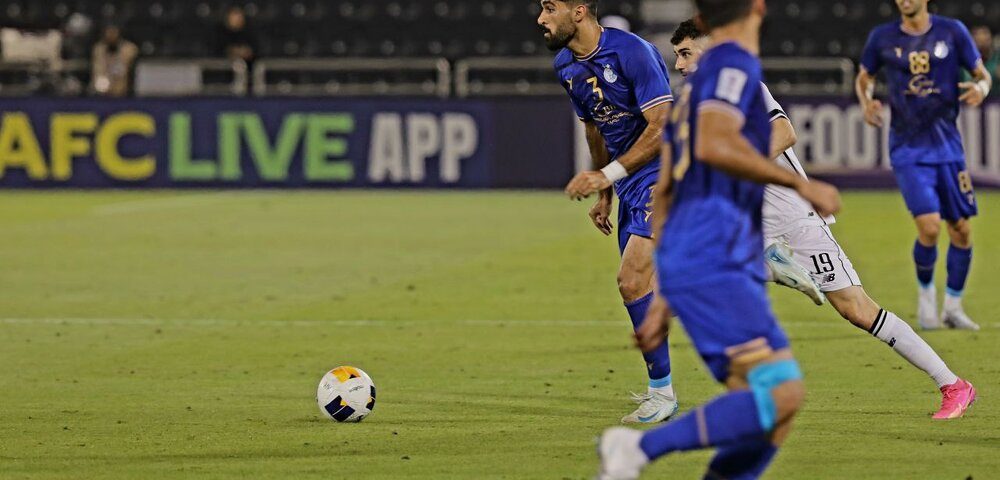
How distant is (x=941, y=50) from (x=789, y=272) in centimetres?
404

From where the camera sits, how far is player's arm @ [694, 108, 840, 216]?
5090 mm

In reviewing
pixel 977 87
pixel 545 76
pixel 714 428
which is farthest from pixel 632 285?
pixel 545 76

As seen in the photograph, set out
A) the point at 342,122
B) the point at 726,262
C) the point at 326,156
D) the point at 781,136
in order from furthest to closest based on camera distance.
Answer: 1. the point at 326,156
2. the point at 342,122
3. the point at 781,136
4. the point at 726,262

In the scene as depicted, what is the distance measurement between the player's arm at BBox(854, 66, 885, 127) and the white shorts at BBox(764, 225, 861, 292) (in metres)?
3.52

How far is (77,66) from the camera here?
25938mm

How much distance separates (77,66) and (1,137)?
1.68 metres

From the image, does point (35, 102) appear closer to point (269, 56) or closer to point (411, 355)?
point (269, 56)

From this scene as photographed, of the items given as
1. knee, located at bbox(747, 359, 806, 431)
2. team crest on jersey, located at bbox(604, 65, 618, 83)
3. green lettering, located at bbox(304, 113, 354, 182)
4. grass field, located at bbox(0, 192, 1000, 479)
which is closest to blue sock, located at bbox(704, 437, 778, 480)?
knee, located at bbox(747, 359, 806, 431)

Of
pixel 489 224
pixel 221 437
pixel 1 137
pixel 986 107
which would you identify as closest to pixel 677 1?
pixel 986 107

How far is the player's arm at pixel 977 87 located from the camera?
11.3m

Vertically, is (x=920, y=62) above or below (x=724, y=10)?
below

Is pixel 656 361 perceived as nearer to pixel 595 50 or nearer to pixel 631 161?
pixel 631 161

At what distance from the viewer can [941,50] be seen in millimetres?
11516

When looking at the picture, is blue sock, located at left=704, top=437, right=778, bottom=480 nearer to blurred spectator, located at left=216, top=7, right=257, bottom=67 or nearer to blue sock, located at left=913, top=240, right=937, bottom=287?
blue sock, located at left=913, top=240, right=937, bottom=287
